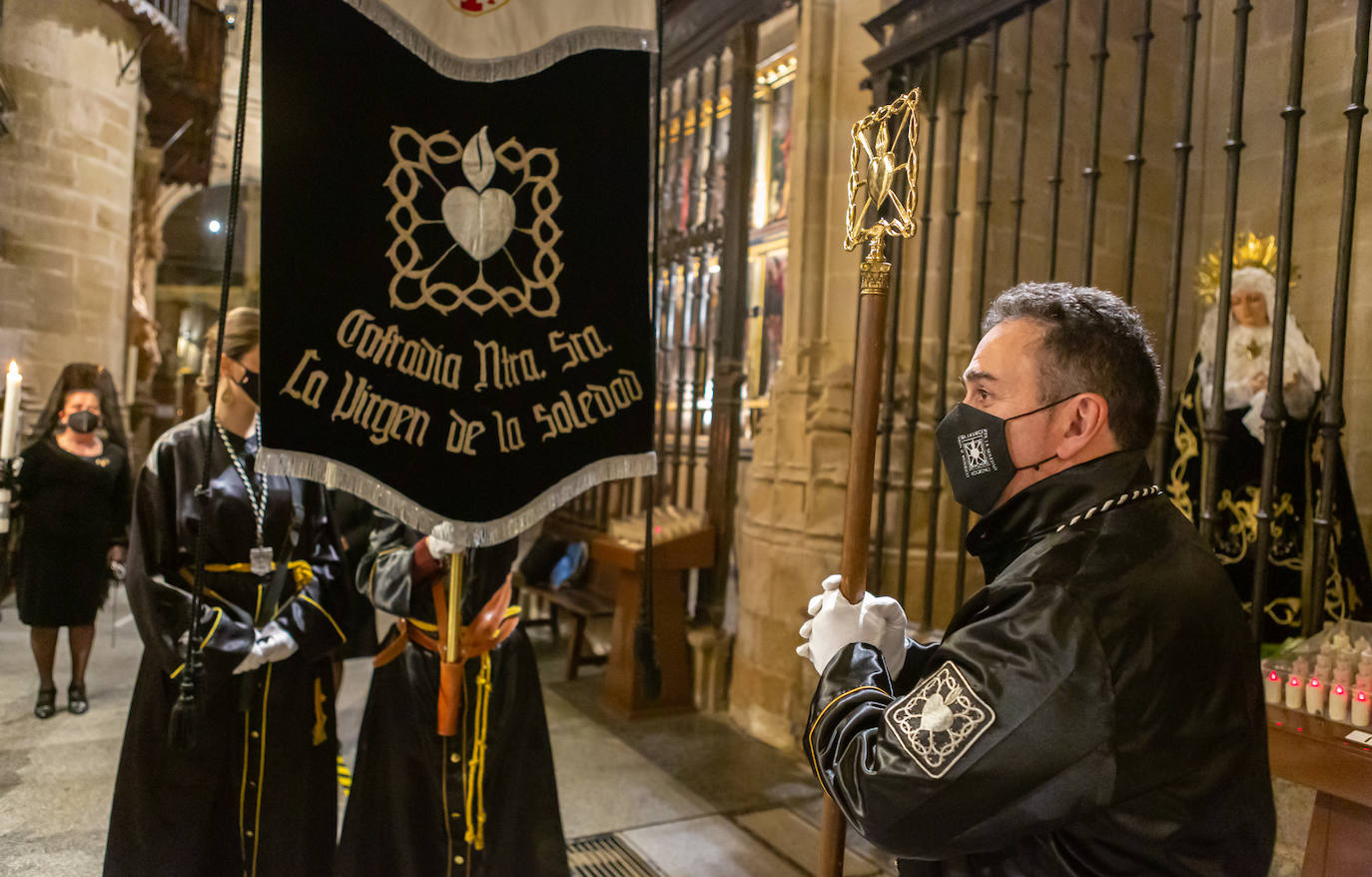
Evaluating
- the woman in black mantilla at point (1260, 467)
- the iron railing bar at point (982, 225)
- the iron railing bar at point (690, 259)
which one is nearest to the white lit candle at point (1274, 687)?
the woman in black mantilla at point (1260, 467)

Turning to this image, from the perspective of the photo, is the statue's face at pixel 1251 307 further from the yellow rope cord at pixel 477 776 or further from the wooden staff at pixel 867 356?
the yellow rope cord at pixel 477 776

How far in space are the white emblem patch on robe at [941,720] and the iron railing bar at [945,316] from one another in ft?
9.06

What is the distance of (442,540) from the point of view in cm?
230

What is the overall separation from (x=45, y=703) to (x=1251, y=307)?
4.94 meters

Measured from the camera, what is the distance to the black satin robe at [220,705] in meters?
2.36

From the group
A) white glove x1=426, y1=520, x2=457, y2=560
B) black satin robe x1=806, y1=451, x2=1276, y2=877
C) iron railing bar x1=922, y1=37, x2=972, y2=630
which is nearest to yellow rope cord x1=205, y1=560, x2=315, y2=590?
white glove x1=426, y1=520, x2=457, y2=560

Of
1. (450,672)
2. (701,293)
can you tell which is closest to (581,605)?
(701,293)

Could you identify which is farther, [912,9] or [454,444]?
[912,9]

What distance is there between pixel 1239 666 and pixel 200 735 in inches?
92.5

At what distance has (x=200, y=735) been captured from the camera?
240cm

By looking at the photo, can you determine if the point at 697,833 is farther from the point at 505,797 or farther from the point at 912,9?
the point at 912,9

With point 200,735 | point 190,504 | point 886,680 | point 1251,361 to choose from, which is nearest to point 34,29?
point 190,504

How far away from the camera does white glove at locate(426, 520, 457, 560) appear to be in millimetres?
2102

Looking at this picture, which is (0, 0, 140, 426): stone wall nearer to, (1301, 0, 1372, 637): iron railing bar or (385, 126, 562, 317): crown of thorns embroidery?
(385, 126, 562, 317): crown of thorns embroidery
